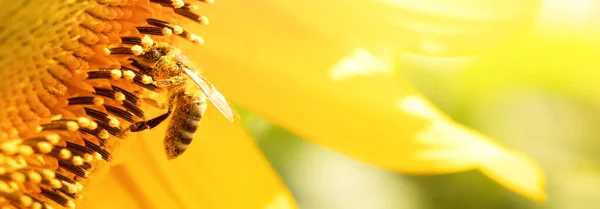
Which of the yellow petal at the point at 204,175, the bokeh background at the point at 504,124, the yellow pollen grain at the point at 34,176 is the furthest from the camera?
the bokeh background at the point at 504,124

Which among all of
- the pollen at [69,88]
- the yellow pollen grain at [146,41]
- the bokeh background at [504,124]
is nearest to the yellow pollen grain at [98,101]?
the pollen at [69,88]

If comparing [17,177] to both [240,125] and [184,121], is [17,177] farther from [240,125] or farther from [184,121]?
[240,125]

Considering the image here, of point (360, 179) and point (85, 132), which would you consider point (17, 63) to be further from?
point (360, 179)

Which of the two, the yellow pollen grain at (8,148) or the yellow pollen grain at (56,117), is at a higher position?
the yellow pollen grain at (56,117)

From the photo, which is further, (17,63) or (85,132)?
(85,132)

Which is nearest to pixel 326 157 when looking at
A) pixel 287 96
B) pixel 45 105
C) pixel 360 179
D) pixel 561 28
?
pixel 360 179

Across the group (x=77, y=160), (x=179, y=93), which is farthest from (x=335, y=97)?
(x=77, y=160)

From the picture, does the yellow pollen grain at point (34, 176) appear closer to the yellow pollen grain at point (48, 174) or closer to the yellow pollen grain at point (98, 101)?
the yellow pollen grain at point (48, 174)

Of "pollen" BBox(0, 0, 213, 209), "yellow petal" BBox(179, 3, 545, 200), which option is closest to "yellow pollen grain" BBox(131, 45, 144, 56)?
"pollen" BBox(0, 0, 213, 209)
